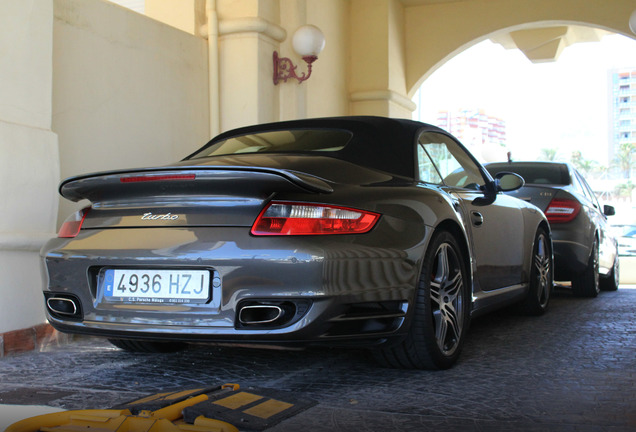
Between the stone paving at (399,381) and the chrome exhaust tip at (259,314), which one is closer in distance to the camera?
the stone paving at (399,381)

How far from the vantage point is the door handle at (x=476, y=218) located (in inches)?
159

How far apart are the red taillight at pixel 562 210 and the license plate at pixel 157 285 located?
4.57 m

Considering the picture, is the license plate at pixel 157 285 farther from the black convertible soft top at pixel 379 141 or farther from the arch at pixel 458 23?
the arch at pixel 458 23

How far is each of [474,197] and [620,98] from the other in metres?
53.7

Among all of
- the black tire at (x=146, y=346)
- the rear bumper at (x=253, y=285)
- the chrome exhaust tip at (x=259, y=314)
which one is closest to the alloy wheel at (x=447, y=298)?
the rear bumper at (x=253, y=285)

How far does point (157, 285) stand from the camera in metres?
2.96

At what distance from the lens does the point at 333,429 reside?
8.26 feet

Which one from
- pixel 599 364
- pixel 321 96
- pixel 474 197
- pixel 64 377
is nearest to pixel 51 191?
pixel 64 377

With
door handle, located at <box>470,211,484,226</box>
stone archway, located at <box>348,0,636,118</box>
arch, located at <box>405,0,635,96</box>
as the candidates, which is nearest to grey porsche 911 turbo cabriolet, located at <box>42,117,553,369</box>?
door handle, located at <box>470,211,484,226</box>

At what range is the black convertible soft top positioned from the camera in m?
3.60

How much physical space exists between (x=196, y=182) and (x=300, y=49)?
208 inches

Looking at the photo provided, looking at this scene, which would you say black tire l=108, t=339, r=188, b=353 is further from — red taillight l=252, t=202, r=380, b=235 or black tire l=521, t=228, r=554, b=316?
black tire l=521, t=228, r=554, b=316

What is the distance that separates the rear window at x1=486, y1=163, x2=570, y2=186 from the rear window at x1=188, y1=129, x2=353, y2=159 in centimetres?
371

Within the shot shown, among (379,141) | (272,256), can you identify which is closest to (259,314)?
(272,256)
